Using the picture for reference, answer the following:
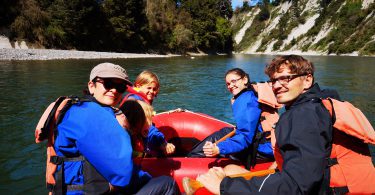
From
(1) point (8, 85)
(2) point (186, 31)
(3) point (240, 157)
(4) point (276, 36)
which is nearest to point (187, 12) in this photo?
(2) point (186, 31)

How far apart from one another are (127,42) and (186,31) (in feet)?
28.8

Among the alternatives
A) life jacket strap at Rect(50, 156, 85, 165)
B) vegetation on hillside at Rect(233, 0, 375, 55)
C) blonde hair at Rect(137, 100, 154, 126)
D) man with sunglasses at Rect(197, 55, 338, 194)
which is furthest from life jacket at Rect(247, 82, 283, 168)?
vegetation on hillside at Rect(233, 0, 375, 55)

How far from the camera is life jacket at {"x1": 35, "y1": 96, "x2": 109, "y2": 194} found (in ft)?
7.39

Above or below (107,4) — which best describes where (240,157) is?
below

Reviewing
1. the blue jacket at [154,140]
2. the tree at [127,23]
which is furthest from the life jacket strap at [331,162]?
the tree at [127,23]

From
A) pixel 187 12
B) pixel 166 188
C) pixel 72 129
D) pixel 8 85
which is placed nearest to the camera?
pixel 72 129

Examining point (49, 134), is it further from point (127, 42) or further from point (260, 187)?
point (127, 42)

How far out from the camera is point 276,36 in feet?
235

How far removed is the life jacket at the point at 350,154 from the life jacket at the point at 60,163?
152 centimetres

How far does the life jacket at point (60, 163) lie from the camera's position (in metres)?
2.25

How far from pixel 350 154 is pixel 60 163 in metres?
1.92

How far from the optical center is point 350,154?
7.00 feet

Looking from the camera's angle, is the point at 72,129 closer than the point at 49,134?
Yes

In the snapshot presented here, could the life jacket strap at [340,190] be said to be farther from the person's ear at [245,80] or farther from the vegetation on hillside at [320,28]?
the vegetation on hillside at [320,28]
